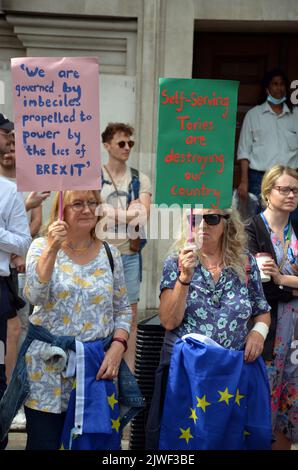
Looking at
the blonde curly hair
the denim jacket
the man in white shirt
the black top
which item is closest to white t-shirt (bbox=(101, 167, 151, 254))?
the black top

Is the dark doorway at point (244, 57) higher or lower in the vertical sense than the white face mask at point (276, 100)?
higher

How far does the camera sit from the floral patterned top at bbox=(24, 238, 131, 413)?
457 centimetres

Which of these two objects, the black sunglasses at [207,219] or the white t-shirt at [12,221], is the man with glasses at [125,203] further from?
the black sunglasses at [207,219]

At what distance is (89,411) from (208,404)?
1.86 feet

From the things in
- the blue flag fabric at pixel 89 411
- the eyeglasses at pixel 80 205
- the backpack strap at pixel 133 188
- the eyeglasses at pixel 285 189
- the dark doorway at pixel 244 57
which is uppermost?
the dark doorway at pixel 244 57

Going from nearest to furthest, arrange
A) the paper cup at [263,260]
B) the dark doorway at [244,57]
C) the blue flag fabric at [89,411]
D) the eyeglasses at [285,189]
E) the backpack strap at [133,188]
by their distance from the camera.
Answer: the blue flag fabric at [89,411], the paper cup at [263,260], the eyeglasses at [285,189], the backpack strap at [133,188], the dark doorway at [244,57]

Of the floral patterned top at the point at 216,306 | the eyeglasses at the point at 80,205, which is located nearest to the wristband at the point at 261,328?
the floral patterned top at the point at 216,306

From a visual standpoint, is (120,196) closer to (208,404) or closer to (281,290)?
(281,290)

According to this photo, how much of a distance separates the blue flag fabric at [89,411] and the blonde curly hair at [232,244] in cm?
69

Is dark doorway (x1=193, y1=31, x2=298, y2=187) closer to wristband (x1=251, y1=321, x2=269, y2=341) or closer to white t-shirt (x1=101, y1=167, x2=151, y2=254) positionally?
white t-shirt (x1=101, y1=167, x2=151, y2=254)

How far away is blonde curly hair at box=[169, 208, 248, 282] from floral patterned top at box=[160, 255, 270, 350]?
0.04 meters

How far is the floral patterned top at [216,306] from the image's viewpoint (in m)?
4.74

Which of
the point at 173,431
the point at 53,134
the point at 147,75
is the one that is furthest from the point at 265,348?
the point at 147,75

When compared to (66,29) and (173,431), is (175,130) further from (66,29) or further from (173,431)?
(66,29)
